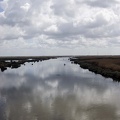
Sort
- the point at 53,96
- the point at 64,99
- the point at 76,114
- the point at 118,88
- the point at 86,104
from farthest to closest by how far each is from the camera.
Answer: the point at 118,88 → the point at 53,96 → the point at 64,99 → the point at 86,104 → the point at 76,114

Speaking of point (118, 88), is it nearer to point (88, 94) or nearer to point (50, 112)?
point (88, 94)

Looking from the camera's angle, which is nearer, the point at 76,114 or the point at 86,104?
the point at 76,114

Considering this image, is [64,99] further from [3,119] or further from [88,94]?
[3,119]

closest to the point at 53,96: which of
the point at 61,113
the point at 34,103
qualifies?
the point at 34,103

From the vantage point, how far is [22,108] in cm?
2434

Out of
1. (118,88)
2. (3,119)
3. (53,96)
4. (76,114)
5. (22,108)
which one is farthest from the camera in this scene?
(118,88)

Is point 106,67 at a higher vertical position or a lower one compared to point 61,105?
higher

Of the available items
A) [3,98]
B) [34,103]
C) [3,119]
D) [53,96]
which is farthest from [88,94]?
[3,119]

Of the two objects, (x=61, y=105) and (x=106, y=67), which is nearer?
(x=61, y=105)

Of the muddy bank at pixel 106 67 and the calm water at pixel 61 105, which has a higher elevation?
the muddy bank at pixel 106 67

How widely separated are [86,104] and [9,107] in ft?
25.7

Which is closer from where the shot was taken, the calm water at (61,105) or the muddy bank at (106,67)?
the calm water at (61,105)

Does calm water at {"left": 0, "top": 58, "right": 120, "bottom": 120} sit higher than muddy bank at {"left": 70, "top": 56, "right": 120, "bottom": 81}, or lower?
lower

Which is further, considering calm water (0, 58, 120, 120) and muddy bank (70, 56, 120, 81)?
muddy bank (70, 56, 120, 81)
